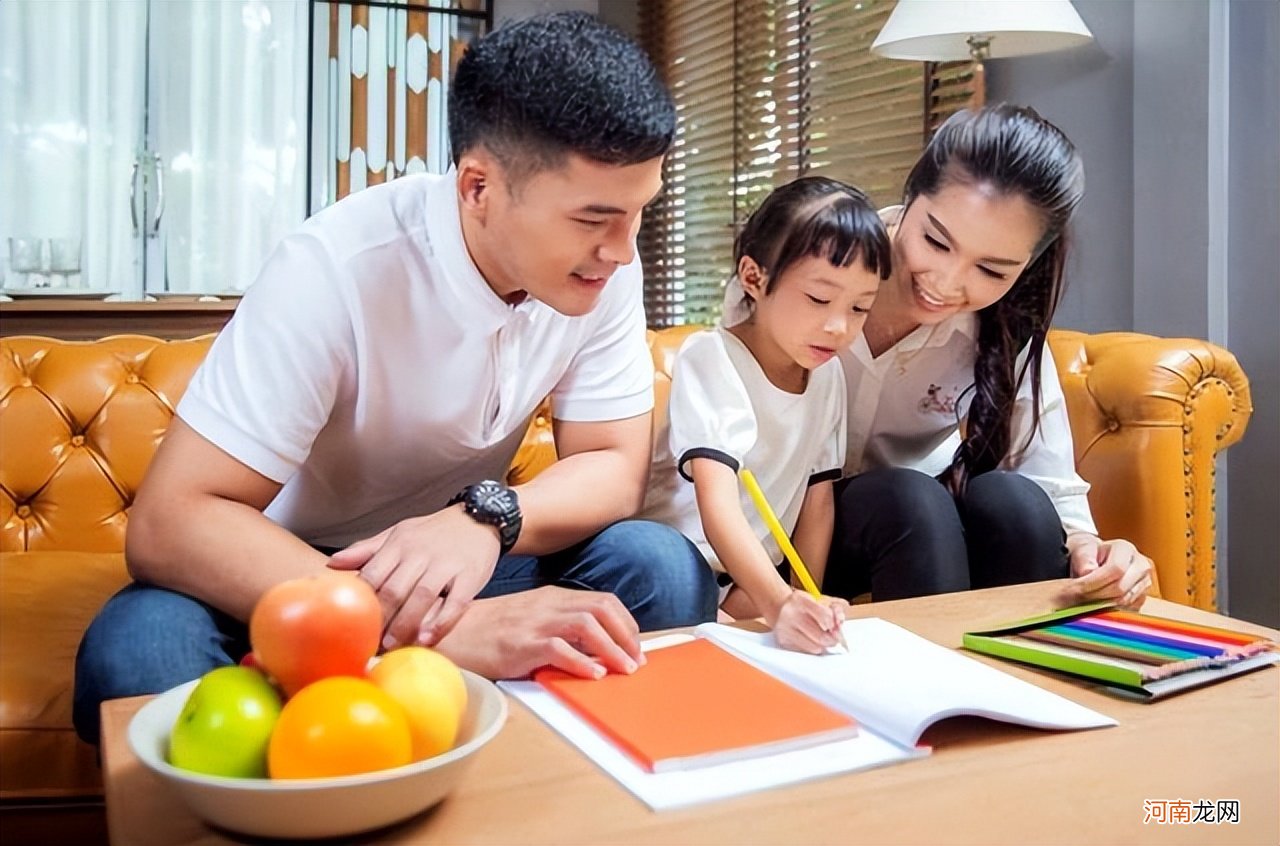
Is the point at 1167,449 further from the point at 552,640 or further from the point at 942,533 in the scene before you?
the point at 552,640

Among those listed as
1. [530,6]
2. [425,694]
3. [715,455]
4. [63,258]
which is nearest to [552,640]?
[425,694]

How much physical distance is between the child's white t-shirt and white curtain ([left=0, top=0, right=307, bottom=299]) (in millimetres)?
2480

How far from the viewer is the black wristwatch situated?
1.07 meters

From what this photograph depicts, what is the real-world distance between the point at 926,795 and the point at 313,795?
36 cm

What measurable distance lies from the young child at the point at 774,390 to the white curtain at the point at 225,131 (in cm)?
246

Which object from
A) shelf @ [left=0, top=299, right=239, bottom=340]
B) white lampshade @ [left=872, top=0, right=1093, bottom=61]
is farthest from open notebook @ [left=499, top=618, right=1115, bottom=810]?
shelf @ [left=0, top=299, right=239, bottom=340]

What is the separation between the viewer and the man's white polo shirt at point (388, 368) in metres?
1.08

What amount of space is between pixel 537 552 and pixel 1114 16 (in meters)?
1.83

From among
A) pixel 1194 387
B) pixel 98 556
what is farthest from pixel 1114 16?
pixel 98 556

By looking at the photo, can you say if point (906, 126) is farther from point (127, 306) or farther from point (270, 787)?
point (270, 787)

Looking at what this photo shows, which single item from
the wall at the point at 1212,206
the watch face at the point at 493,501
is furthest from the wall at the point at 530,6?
the watch face at the point at 493,501

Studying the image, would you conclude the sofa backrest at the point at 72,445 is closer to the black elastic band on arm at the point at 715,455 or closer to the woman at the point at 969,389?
the black elastic band on arm at the point at 715,455

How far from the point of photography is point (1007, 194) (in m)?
1.37

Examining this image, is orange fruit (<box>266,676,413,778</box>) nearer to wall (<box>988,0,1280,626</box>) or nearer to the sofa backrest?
the sofa backrest
